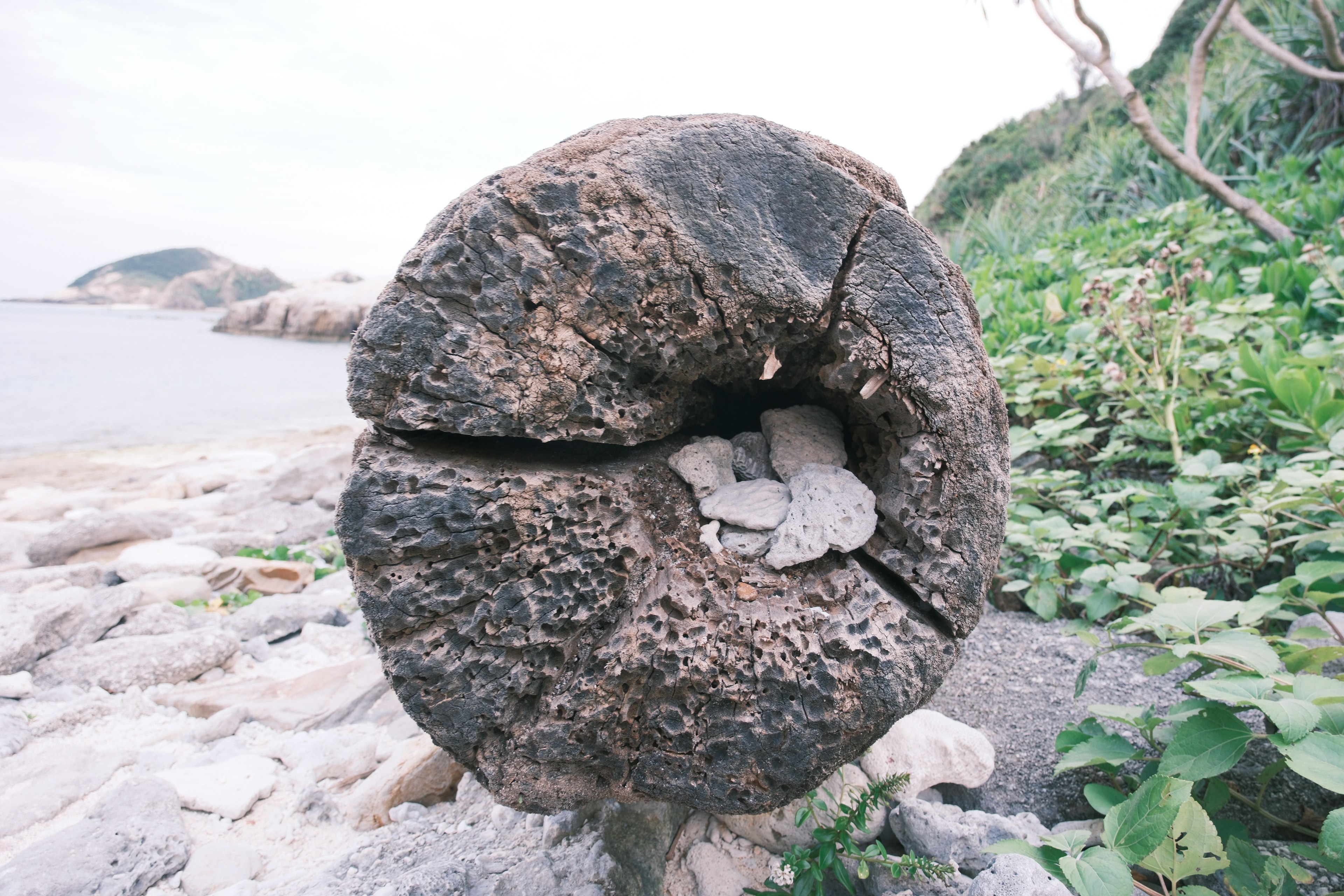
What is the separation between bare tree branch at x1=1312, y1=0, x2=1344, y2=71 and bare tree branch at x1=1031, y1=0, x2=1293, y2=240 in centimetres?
46

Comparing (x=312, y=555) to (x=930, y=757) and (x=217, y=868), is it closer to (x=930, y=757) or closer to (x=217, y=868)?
(x=217, y=868)

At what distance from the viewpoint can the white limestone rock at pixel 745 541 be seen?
144 cm

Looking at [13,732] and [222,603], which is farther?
[222,603]

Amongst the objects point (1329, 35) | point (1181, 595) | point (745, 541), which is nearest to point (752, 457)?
point (745, 541)

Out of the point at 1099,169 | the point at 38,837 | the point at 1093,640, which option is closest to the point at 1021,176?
→ the point at 1099,169

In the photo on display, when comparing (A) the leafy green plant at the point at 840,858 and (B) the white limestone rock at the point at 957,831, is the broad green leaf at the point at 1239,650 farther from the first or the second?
(A) the leafy green plant at the point at 840,858

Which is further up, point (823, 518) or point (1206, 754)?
point (823, 518)

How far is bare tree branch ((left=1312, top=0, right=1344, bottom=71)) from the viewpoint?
4383mm

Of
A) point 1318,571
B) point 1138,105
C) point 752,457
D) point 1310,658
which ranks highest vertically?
point 1138,105

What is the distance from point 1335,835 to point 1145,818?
0.81 feet

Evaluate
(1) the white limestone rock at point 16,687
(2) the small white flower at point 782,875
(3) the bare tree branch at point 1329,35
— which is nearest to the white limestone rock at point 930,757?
(2) the small white flower at point 782,875

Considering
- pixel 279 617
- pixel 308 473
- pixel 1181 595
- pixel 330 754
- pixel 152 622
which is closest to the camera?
pixel 1181 595

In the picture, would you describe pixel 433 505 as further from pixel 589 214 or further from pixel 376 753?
pixel 376 753

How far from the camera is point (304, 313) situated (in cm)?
2553
